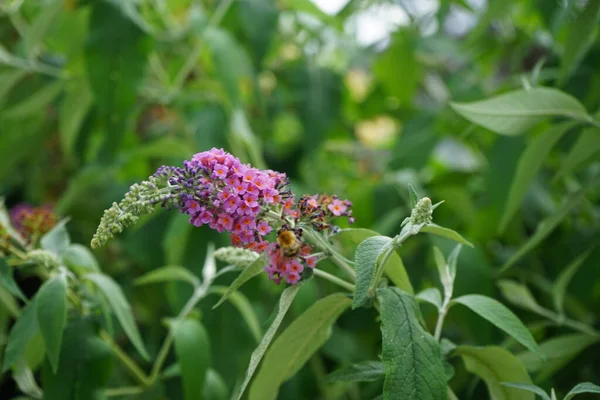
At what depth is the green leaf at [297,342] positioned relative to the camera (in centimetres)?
52

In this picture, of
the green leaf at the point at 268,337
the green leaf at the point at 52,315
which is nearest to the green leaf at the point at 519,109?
the green leaf at the point at 268,337

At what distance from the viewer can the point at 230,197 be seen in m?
0.45

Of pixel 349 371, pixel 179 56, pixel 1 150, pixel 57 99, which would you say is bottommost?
pixel 349 371

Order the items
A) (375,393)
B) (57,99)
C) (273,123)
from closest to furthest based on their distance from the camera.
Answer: (375,393), (57,99), (273,123)

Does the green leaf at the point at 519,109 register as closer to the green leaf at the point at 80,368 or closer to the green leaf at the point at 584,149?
the green leaf at the point at 584,149

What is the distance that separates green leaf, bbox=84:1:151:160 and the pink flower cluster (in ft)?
1.58

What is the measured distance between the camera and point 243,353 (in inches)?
35.7

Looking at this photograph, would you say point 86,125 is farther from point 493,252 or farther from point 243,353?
point 493,252

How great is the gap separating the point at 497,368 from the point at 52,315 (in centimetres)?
35

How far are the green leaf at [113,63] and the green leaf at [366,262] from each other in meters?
0.55

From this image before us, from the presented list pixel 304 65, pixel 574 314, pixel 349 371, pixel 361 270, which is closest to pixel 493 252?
pixel 574 314

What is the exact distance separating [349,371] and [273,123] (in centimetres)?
→ 77

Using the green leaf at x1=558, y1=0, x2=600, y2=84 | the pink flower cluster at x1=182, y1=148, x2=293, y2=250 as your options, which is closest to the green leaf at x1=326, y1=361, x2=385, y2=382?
the pink flower cluster at x1=182, y1=148, x2=293, y2=250

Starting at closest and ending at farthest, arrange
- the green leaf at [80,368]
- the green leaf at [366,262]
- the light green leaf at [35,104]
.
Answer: the green leaf at [366,262], the green leaf at [80,368], the light green leaf at [35,104]
